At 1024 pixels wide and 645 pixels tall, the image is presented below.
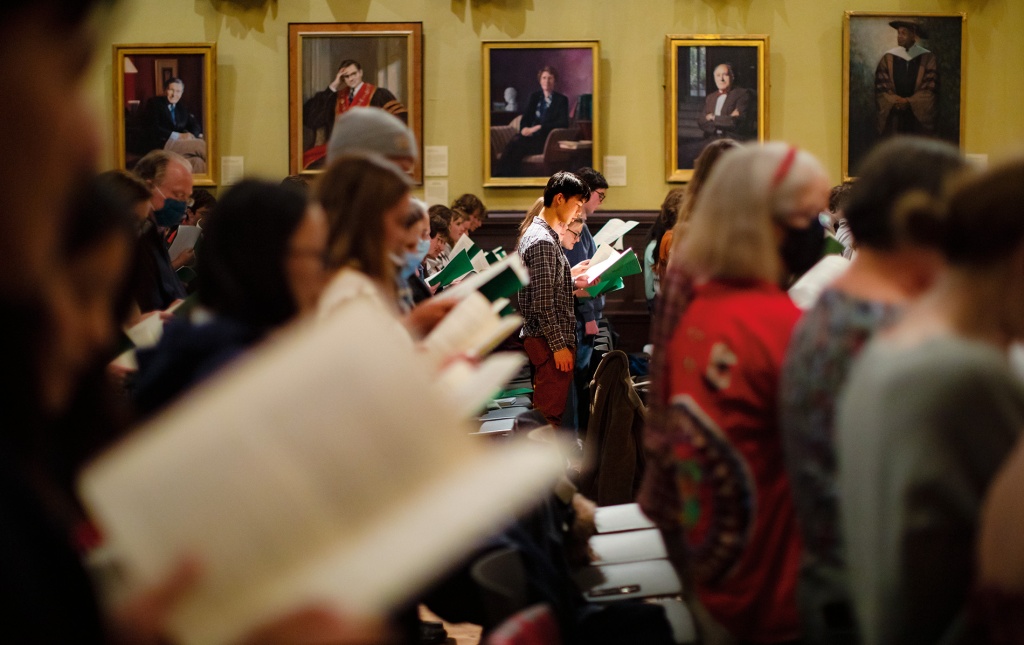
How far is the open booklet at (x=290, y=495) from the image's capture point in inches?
38.3

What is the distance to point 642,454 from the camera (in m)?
5.27

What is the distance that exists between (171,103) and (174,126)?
0.70 feet

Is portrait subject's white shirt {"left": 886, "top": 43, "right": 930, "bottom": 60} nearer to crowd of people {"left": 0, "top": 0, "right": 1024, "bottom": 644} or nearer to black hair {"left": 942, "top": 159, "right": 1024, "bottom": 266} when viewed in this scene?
crowd of people {"left": 0, "top": 0, "right": 1024, "bottom": 644}

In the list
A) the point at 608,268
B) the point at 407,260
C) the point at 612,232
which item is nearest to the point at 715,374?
the point at 407,260

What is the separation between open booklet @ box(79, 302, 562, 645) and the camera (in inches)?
38.3

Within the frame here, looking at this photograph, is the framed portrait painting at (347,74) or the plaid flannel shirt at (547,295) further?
the framed portrait painting at (347,74)

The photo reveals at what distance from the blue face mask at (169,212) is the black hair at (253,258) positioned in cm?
400

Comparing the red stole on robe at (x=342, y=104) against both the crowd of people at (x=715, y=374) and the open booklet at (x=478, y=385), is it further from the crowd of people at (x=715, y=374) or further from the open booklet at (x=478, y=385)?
the open booklet at (x=478, y=385)

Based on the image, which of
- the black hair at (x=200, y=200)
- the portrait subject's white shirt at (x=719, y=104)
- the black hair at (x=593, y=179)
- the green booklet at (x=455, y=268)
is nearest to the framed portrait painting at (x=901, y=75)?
the portrait subject's white shirt at (x=719, y=104)

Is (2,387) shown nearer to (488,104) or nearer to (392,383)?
(392,383)

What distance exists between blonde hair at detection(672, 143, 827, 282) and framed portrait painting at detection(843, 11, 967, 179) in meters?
7.93

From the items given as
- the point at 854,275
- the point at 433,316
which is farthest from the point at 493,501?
the point at 433,316

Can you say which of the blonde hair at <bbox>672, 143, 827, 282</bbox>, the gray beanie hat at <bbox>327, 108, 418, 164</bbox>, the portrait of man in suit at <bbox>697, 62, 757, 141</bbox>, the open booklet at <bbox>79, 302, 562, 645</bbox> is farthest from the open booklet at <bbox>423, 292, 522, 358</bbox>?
the portrait of man in suit at <bbox>697, 62, 757, 141</bbox>

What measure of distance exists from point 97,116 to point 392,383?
1.29ft
